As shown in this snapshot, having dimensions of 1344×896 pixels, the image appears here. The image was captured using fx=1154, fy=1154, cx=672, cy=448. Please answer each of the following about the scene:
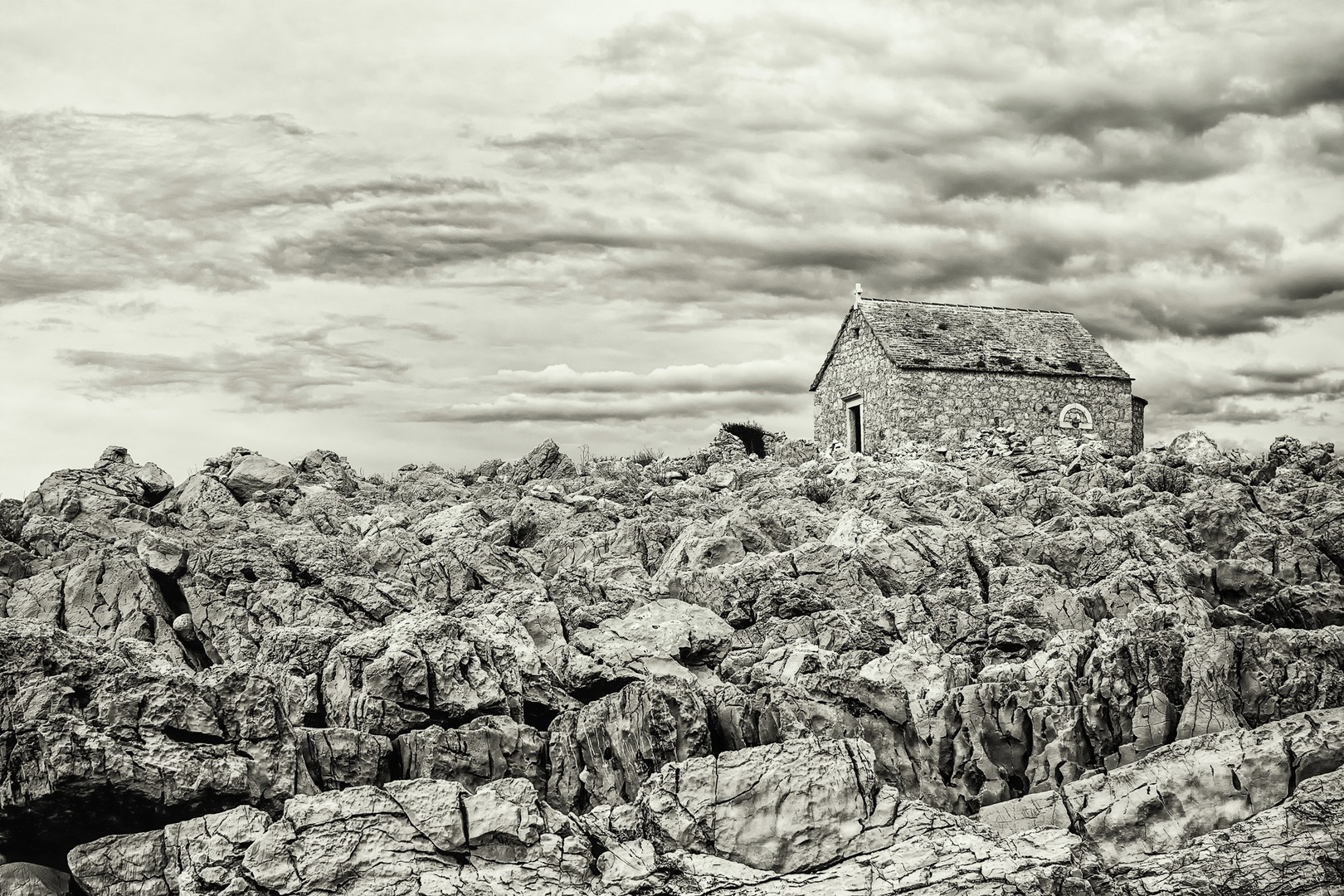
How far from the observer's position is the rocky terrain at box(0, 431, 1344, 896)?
9.89 meters

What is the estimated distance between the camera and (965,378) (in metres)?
42.0

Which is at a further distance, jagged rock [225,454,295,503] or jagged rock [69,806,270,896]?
jagged rock [225,454,295,503]

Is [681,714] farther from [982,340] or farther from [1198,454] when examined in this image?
[982,340]

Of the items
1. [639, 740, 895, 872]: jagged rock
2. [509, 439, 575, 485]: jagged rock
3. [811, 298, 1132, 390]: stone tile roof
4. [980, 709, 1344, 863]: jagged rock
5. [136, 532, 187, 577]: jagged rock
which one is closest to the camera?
[639, 740, 895, 872]: jagged rock

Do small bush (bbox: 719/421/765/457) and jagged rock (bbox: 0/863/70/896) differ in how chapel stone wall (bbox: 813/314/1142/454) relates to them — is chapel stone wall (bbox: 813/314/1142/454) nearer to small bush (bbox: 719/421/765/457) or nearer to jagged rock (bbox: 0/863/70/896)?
small bush (bbox: 719/421/765/457)

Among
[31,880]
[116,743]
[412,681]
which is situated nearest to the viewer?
[31,880]

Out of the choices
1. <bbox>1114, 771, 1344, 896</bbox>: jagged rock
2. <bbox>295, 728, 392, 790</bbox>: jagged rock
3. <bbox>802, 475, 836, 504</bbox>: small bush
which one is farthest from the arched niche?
<bbox>295, 728, 392, 790</bbox>: jagged rock

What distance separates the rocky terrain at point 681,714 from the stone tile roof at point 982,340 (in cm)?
2168

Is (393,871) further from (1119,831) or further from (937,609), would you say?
(937,609)

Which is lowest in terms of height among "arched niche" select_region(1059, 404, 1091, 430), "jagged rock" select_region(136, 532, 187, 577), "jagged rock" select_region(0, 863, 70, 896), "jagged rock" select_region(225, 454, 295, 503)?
"jagged rock" select_region(0, 863, 70, 896)

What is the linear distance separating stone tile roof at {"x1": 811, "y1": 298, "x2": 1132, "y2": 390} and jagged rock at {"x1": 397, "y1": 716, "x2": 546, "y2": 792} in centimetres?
3142

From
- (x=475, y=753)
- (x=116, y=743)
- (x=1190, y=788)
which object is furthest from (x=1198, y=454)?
(x=116, y=743)

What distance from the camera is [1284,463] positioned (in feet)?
98.4

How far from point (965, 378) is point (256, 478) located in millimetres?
25796
